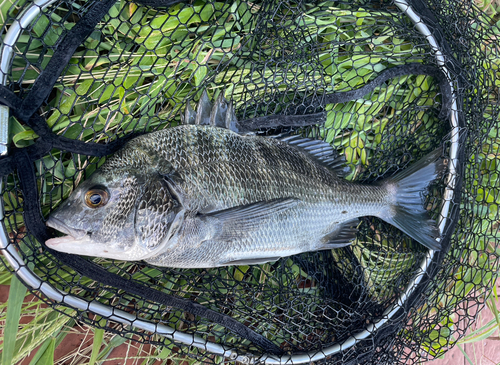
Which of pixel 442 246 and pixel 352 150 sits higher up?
pixel 352 150

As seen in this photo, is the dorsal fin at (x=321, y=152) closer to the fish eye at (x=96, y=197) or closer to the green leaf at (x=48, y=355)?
the fish eye at (x=96, y=197)

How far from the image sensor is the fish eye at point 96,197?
1.40 metres

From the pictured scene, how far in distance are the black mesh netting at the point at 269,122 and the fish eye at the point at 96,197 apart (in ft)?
0.83

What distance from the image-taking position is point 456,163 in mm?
2064

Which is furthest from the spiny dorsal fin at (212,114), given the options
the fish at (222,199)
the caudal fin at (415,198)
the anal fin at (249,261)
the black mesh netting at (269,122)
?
the caudal fin at (415,198)

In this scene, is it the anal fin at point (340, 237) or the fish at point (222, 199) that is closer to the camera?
the fish at point (222, 199)

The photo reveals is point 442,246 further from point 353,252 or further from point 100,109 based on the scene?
point 100,109

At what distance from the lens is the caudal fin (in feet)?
6.42

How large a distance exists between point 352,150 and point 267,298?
40.9 inches

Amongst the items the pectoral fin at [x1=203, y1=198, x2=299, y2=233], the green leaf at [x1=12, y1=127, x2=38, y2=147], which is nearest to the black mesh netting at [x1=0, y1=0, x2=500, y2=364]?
the green leaf at [x1=12, y1=127, x2=38, y2=147]

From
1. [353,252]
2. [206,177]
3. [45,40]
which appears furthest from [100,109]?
[353,252]

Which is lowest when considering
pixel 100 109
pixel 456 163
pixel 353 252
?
pixel 353 252

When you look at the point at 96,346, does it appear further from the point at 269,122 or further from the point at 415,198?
the point at 415,198

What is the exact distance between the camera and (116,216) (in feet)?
4.59
